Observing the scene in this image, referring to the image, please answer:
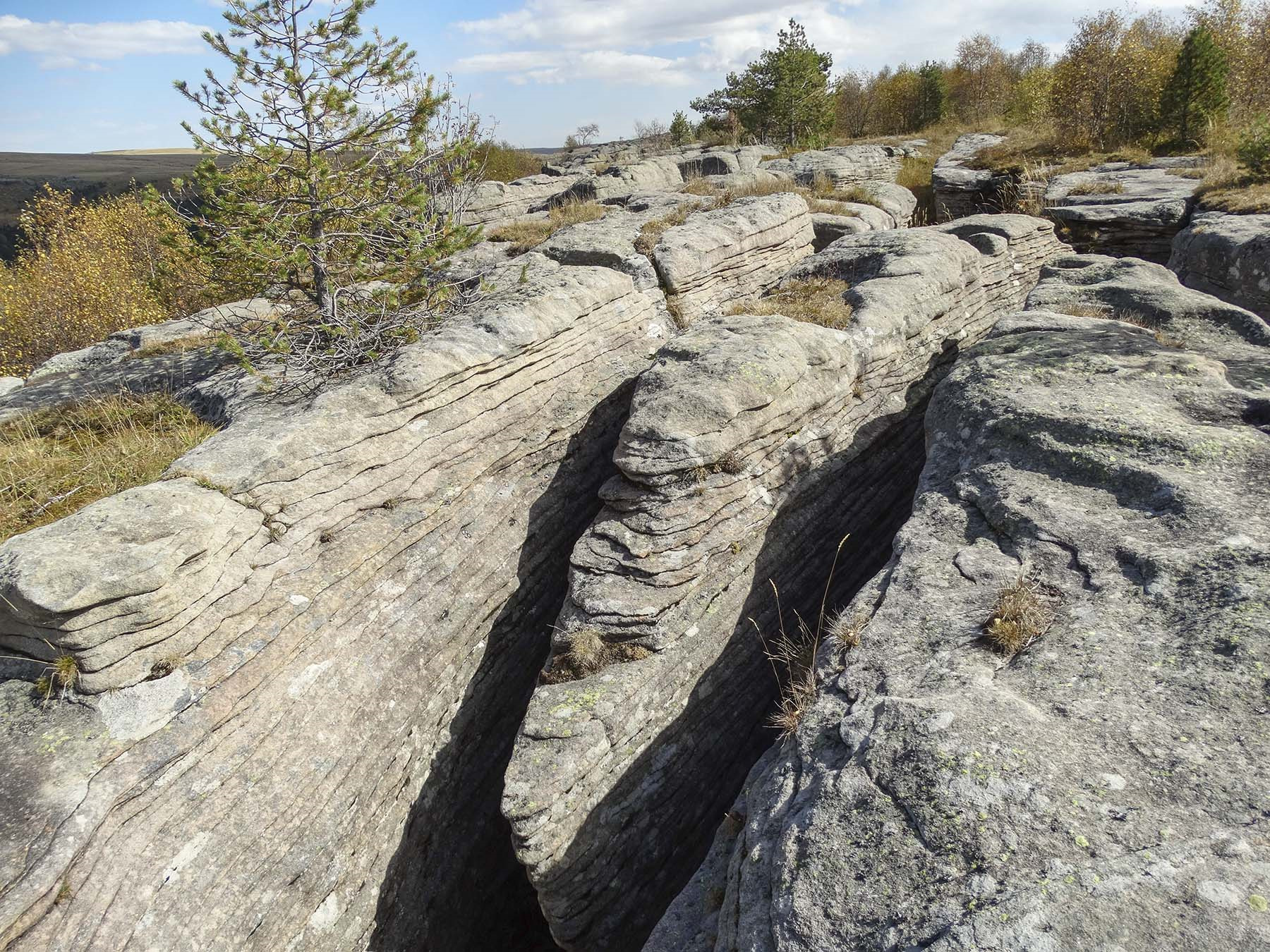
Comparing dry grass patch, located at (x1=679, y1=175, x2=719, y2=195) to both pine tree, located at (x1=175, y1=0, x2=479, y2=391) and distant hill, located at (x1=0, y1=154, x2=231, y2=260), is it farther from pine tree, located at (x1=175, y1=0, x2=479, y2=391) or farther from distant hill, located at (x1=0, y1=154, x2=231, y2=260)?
distant hill, located at (x1=0, y1=154, x2=231, y2=260)

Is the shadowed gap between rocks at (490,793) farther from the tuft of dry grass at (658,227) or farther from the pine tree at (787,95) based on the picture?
the pine tree at (787,95)

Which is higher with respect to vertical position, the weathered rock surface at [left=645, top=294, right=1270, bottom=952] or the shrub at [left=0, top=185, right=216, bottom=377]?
the shrub at [left=0, top=185, right=216, bottom=377]

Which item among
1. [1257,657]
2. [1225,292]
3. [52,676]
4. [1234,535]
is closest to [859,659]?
[1257,657]

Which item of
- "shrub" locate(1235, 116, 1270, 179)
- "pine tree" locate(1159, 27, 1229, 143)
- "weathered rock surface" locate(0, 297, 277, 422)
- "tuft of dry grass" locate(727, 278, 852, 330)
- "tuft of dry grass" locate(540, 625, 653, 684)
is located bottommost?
"tuft of dry grass" locate(540, 625, 653, 684)

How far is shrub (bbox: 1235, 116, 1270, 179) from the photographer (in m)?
15.4

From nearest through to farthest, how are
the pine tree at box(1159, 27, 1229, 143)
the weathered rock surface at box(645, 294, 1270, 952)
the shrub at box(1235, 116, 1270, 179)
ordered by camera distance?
1. the weathered rock surface at box(645, 294, 1270, 952)
2. the shrub at box(1235, 116, 1270, 179)
3. the pine tree at box(1159, 27, 1229, 143)

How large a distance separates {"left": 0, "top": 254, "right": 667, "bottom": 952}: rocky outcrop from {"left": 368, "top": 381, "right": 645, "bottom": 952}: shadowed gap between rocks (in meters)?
0.03

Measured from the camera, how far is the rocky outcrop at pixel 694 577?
634cm

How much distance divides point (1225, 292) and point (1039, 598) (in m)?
11.1

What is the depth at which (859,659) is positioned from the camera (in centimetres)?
492

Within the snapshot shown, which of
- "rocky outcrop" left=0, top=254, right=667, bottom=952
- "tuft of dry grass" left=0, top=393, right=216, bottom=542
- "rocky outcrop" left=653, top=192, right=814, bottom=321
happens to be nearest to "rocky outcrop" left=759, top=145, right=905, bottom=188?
"rocky outcrop" left=653, top=192, right=814, bottom=321

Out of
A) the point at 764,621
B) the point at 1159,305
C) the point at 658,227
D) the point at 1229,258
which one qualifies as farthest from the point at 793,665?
the point at 1229,258

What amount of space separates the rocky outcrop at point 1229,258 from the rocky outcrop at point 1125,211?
1590mm

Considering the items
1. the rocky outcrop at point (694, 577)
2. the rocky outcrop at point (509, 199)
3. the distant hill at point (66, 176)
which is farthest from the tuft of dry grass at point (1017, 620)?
the distant hill at point (66, 176)
